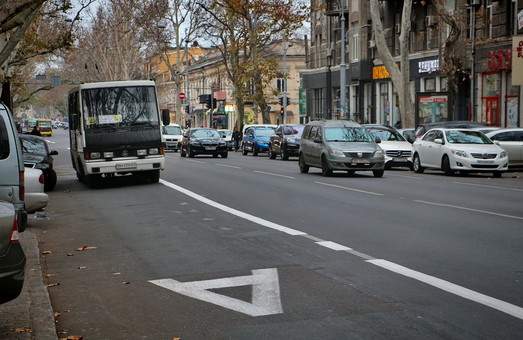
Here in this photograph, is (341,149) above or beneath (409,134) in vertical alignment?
above

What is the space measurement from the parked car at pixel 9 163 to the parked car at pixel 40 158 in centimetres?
1077

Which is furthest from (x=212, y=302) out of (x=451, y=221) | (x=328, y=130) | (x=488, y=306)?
(x=328, y=130)

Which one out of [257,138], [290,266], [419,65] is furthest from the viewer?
[257,138]

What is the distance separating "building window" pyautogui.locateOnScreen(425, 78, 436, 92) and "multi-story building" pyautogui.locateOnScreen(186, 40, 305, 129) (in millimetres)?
33071

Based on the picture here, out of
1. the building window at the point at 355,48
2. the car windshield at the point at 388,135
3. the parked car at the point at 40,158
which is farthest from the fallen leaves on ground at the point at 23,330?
the building window at the point at 355,48

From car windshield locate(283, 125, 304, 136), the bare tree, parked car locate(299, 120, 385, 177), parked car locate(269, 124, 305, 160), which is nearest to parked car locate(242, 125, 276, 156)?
parked car locate(269, 124, 305, 160)

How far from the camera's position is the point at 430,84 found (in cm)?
4741

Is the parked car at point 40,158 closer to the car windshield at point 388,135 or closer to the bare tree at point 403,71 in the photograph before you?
the car windshield at point 388,135

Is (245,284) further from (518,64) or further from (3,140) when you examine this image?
(518,64)

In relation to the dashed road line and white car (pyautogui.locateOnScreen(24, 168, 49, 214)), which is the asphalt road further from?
white car (pyautogui.locateOnScreen(24, 168, 49, 214))

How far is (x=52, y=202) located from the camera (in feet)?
65.0

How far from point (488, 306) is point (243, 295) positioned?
89.7 inches

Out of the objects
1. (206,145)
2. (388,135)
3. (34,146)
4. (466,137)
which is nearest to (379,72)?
(206,145)

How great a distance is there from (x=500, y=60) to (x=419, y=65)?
32.3 feet
